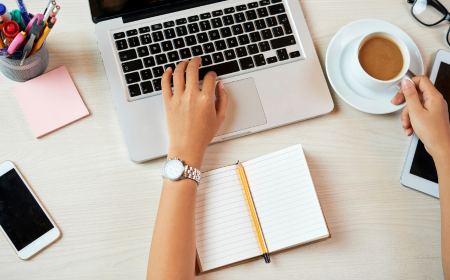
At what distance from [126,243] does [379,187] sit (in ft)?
1.85

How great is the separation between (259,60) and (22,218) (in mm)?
596

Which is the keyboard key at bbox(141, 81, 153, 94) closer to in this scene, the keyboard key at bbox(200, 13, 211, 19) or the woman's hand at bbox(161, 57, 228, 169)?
the woman's hand at bbox(161, 57, 228, 169)

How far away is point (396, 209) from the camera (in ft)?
2.27

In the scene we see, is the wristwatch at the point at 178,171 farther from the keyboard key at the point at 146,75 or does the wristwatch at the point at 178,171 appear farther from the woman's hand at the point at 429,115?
the woman's hand at the point at 429,115

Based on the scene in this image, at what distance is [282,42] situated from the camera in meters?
0.72

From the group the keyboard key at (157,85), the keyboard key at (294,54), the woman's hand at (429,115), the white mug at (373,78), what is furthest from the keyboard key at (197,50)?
the woman's hand at (429,115)

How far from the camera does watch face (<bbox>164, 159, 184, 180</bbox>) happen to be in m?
0.61

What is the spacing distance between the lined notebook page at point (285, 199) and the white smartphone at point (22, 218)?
0.42 meters

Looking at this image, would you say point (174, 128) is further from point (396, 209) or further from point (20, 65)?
point (396, 209)

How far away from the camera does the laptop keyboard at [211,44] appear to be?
0.68m

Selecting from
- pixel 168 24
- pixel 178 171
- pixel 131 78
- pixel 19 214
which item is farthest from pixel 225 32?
pixel 19 214

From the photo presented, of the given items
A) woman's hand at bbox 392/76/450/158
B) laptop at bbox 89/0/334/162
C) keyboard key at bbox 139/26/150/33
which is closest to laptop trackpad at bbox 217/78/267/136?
laptop at bbox 89/0/334/162

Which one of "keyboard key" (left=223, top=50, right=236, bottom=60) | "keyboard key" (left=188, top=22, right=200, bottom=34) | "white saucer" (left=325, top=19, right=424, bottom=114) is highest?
"keyboard key" (left=188, top=22, right=200, bottom=34)

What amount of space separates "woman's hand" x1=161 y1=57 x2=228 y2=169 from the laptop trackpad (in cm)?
4
